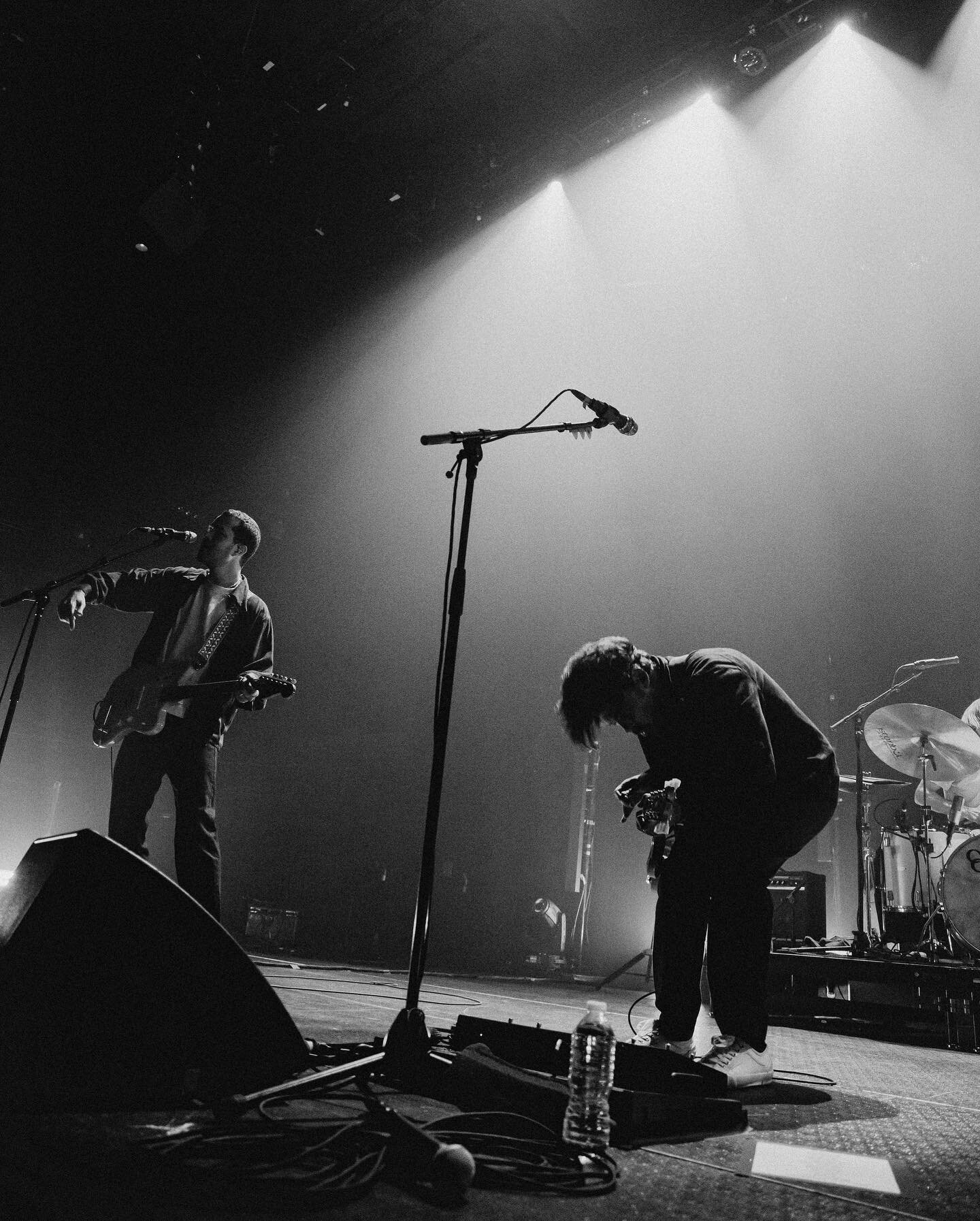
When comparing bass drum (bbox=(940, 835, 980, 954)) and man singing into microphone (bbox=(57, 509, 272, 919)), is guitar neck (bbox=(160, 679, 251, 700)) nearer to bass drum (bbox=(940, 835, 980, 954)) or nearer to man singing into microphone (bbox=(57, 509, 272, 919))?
man singing into microphone (bbox=(57, 509, 272, 919))

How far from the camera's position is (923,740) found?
16.9ft

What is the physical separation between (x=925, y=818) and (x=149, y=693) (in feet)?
15.6

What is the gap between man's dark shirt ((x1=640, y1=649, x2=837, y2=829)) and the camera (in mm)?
2307

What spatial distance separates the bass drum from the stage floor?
1.98 meters

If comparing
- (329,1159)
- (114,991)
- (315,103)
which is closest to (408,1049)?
(329,1159)

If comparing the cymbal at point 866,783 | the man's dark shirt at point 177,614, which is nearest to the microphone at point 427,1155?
the man's dark shirt at point 177,614

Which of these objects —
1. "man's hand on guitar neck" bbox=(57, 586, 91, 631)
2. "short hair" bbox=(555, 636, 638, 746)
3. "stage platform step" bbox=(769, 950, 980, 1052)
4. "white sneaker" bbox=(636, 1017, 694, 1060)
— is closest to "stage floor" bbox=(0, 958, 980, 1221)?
"white sneaker" bbox=(636, 1017, 694, 1060)

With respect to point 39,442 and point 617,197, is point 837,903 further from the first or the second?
point 39,442

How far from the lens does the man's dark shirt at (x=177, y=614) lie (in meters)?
3.27

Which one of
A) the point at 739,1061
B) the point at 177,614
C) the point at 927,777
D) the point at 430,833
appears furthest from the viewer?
the point at 927,777

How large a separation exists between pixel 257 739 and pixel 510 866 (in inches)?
110

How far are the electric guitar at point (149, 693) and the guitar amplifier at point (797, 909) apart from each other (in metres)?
3.66

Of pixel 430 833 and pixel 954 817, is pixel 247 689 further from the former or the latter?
pixel 954 817

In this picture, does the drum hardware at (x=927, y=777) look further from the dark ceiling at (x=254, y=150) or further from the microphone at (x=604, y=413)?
the dark ceiling at (x=254, y=150)
